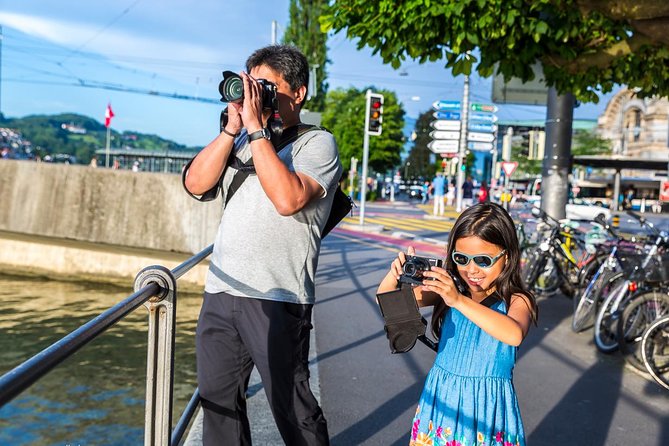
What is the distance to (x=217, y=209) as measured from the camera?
379 inches

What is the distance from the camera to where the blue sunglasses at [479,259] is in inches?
90.3

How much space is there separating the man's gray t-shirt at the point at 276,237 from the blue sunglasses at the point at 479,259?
20.0 inches

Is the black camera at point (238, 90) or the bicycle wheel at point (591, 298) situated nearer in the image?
the black camera at point (238, 90)

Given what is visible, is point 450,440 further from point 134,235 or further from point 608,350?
point 134,235

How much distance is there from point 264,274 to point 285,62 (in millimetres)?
772

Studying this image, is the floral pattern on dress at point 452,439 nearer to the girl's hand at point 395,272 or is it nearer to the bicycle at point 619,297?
the girl's hand at point 395,272

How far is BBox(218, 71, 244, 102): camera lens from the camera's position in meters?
2.31

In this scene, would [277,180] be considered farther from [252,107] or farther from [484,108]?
[484,108]

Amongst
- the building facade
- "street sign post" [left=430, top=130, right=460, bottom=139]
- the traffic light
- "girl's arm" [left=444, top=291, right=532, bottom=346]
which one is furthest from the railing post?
the building facade

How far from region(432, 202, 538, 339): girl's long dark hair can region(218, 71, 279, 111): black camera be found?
0.77 m

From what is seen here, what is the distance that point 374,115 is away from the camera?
19.3m

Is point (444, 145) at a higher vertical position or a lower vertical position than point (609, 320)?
higher

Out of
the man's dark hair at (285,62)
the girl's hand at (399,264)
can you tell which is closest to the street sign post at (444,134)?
the man's dark hair at (285,62)

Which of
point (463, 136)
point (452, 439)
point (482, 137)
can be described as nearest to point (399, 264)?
point (452, 439)
